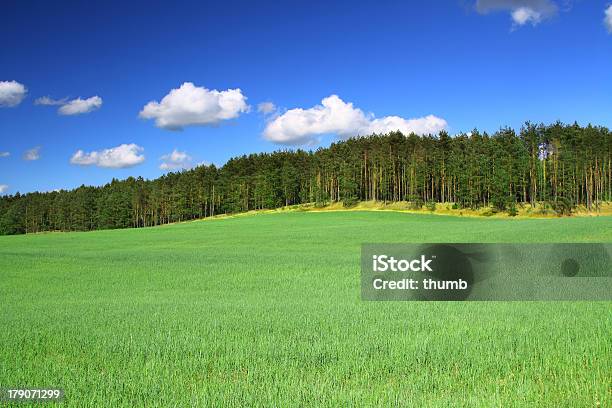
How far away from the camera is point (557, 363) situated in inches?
286

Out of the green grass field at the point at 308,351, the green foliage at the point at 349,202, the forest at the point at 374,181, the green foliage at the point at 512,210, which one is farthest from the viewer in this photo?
the green foliage at the point at 349,202

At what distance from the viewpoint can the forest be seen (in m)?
89.3

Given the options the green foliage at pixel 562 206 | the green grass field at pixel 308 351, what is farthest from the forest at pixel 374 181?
the green grass field at pixel 308 351

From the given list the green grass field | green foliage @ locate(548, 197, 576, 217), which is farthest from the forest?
the green grass field

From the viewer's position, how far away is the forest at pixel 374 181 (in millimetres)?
89312

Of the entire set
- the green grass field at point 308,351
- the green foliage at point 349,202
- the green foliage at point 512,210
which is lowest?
the green grass field at point 308,351

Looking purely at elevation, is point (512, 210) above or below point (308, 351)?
above

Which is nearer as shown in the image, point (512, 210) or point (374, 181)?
point (512, 210)

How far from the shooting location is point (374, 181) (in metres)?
108

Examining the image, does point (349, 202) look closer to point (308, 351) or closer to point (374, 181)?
point (374, 181)

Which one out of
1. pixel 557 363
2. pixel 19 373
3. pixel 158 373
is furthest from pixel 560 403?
pixel 19 373

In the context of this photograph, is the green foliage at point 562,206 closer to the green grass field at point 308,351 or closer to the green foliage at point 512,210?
the green foliage at point 512,210

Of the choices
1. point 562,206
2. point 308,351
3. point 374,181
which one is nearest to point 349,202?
point 374,181

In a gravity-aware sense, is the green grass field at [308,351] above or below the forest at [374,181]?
below
